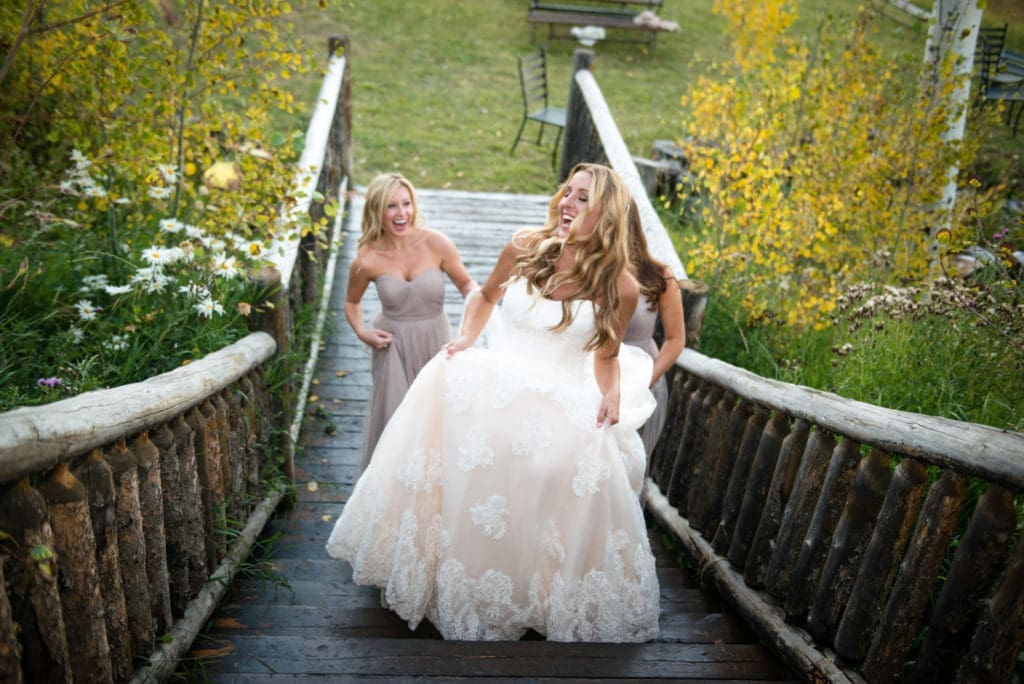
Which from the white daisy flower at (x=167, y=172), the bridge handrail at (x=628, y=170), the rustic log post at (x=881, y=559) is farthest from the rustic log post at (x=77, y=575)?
the bridge handrail at (x=628, y=170)

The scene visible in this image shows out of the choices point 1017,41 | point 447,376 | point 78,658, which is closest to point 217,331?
point 447,376

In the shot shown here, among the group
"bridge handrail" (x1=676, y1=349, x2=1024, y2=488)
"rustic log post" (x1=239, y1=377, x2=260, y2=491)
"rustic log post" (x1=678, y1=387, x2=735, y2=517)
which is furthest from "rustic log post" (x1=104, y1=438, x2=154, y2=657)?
"rustic log post" (x1=678, y1=387, x2=735, y2=517)

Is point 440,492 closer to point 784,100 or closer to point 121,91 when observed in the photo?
point 121,91

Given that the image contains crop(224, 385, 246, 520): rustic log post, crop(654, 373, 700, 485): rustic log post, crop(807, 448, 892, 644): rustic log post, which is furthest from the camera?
crop(654, 373, 700, 485): rustic log post

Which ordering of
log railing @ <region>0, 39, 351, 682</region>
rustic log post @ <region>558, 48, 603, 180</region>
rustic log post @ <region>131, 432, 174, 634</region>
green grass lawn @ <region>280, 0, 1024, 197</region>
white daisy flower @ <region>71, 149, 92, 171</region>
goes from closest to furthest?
log railing @ <region>0, 39, 351, 682</region>
rustic log post @ <region>131, 432, 174, 634</region>
white daisy flower @ <region>71, 149, 92, 171</region>
rustic log post @ <region>558, 48, 603, 180</region>
green grass lawn @ <region>280, 0, 1024, 197</region>

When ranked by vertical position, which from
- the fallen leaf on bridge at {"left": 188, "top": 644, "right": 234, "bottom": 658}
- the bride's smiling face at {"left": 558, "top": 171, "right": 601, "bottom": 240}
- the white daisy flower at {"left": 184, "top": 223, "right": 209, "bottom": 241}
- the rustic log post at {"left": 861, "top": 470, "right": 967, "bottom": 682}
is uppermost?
the bride's smiling face at {"left": 558, "top": 171, "right": 601, "bottom": 240}

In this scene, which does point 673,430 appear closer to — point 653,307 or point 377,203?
point 653,307

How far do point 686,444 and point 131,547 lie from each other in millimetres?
2746

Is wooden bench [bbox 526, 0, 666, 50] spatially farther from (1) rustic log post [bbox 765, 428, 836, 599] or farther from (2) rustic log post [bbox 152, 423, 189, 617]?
(2) rustic log post [bbox 152, 423, 189, 617]

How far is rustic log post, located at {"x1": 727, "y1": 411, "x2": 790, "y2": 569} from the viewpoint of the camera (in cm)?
329

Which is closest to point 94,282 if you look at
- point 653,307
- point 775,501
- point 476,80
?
point 653,307

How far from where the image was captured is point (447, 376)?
332 cm

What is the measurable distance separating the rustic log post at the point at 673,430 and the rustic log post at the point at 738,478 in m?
0.65

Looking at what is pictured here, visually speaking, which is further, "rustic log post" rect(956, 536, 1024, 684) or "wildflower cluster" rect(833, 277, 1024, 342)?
"wildflower cluster" rect(833, 277, 1024, 342)
